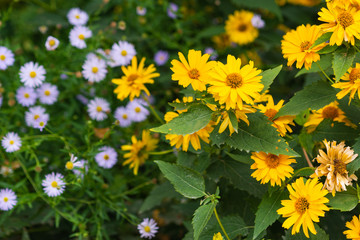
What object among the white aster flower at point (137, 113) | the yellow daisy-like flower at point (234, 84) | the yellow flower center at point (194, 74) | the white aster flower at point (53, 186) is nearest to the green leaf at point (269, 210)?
the yellow daisy-like flower at point (234, 84)

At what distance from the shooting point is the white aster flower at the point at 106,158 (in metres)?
1.73

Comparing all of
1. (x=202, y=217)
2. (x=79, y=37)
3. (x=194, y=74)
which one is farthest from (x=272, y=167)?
(x=79, y=37)

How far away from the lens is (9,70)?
201cm

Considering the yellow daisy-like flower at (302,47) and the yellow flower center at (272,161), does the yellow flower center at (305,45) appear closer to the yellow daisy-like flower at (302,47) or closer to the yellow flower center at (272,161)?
the yellow daisy-like flower at (302,47)

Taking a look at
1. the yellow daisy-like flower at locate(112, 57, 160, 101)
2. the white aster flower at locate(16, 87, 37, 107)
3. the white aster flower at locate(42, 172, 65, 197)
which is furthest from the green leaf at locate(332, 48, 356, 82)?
the white aster flower at locate(16, 87, 37, 107)

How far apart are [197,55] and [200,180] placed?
36 cm

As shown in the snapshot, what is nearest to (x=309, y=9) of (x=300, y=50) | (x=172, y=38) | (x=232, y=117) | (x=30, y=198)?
(x=172, y=38)

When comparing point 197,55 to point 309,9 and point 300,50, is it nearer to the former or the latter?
point 300,50

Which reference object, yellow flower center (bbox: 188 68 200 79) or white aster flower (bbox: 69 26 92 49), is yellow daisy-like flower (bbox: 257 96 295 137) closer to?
yellow flower center (bbox: 188 68 200 79)

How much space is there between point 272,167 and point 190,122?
26 centimetres

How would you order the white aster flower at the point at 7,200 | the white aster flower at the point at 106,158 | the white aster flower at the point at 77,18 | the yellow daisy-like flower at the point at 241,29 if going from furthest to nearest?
the yellow daisy-like flower at the point at 241,29
the white aster flower at the point at 77,18
the white aster flower at the point at 106,158
the white aster flower at the point at 7,200

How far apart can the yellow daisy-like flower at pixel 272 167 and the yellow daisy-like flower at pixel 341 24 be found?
1.10 ft

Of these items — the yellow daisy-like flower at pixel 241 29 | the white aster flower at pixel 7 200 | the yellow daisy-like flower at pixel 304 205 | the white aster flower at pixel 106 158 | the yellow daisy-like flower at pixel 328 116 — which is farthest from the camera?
the yellow daisy-like flower at pixel 241 29

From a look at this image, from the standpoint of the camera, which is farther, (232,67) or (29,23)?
(29,23)
